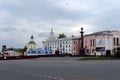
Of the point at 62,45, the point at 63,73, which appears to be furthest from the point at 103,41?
the point at 63,73

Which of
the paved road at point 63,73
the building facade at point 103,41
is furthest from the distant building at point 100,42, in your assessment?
the paved road at point 63,73

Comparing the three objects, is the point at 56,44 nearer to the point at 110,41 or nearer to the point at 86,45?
the point at 86,45

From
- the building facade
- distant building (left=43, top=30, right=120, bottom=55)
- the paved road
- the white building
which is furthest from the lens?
the white building

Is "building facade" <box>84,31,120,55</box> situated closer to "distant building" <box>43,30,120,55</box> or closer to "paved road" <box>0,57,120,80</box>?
"distant building" <box>43,30,120,55</box>

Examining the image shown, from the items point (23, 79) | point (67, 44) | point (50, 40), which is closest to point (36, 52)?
point (67, 44)

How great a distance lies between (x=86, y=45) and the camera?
525ft

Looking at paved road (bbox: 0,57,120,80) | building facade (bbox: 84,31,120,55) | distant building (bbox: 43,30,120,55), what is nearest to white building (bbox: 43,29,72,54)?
distant building (bbox: 43,30,120,55)

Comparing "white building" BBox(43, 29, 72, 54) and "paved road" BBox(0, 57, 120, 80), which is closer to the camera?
"paved road" BBox(0, 57, 120, 80)

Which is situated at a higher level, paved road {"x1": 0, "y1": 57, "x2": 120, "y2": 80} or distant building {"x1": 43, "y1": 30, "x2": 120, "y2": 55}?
distant building {"x1": 43, "y1": 30, "x2": 120, "y2": 55}

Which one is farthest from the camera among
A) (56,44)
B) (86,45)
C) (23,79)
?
(56,44)

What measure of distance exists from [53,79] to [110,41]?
131 metres

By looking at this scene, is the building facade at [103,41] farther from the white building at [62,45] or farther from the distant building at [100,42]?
the white building at [62,45]

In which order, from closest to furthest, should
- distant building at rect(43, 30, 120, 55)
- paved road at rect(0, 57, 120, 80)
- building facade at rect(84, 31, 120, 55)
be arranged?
paved road at rect(0, 57, 120, 80), distant building at rect(43, 30, 120, 55), building facade at rect(84, 31, 120, 55)

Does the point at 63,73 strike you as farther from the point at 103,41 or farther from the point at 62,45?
the point at 62,45
